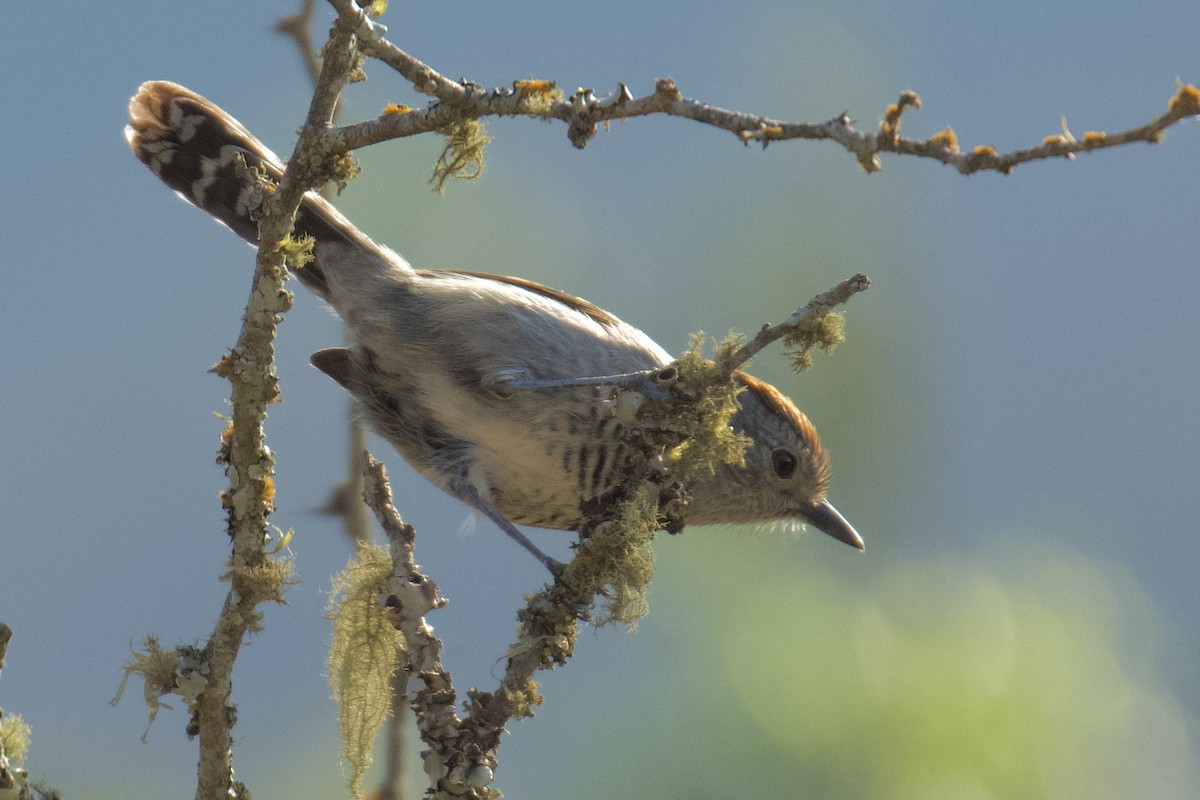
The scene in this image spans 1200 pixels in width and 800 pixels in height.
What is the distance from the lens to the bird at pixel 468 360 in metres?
3.24

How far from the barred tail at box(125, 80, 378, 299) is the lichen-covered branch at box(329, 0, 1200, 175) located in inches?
55.9

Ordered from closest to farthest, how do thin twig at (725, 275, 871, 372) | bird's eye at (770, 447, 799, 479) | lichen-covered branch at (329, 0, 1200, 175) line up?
lichen-covered branch at (329, 0, 1200, 175) → thin twig at (725, 275, 871, 372) → bird's eye at (770, 447, 799, 479)

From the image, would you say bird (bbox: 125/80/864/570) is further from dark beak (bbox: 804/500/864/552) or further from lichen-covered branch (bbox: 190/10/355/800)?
lichen-covered branch (bbox: 190/10/355/800)

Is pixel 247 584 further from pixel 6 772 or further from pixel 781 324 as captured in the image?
pixel 781 324

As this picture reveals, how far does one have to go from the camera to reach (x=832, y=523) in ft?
13.1

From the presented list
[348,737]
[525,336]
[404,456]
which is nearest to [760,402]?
[525,336]

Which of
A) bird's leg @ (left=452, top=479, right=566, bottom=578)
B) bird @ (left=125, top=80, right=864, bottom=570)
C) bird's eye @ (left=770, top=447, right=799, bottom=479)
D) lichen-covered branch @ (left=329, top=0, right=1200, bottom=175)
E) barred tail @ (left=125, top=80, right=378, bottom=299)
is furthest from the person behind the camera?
bird's eye @ (left=770, top=447, right=799, bottom=479)

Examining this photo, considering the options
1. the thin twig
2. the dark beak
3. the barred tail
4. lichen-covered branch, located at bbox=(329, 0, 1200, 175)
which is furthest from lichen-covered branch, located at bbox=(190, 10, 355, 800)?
the dark beak

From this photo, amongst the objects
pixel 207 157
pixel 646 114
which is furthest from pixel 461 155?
pixel 207 157

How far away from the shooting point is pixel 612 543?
2.49m

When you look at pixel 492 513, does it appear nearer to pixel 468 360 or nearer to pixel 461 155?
pixel 468 360

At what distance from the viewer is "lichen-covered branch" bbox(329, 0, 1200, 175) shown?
155 centimetres

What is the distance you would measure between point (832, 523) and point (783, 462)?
33 cm

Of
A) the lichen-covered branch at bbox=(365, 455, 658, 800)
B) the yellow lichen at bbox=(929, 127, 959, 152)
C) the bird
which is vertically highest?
A: the bird
